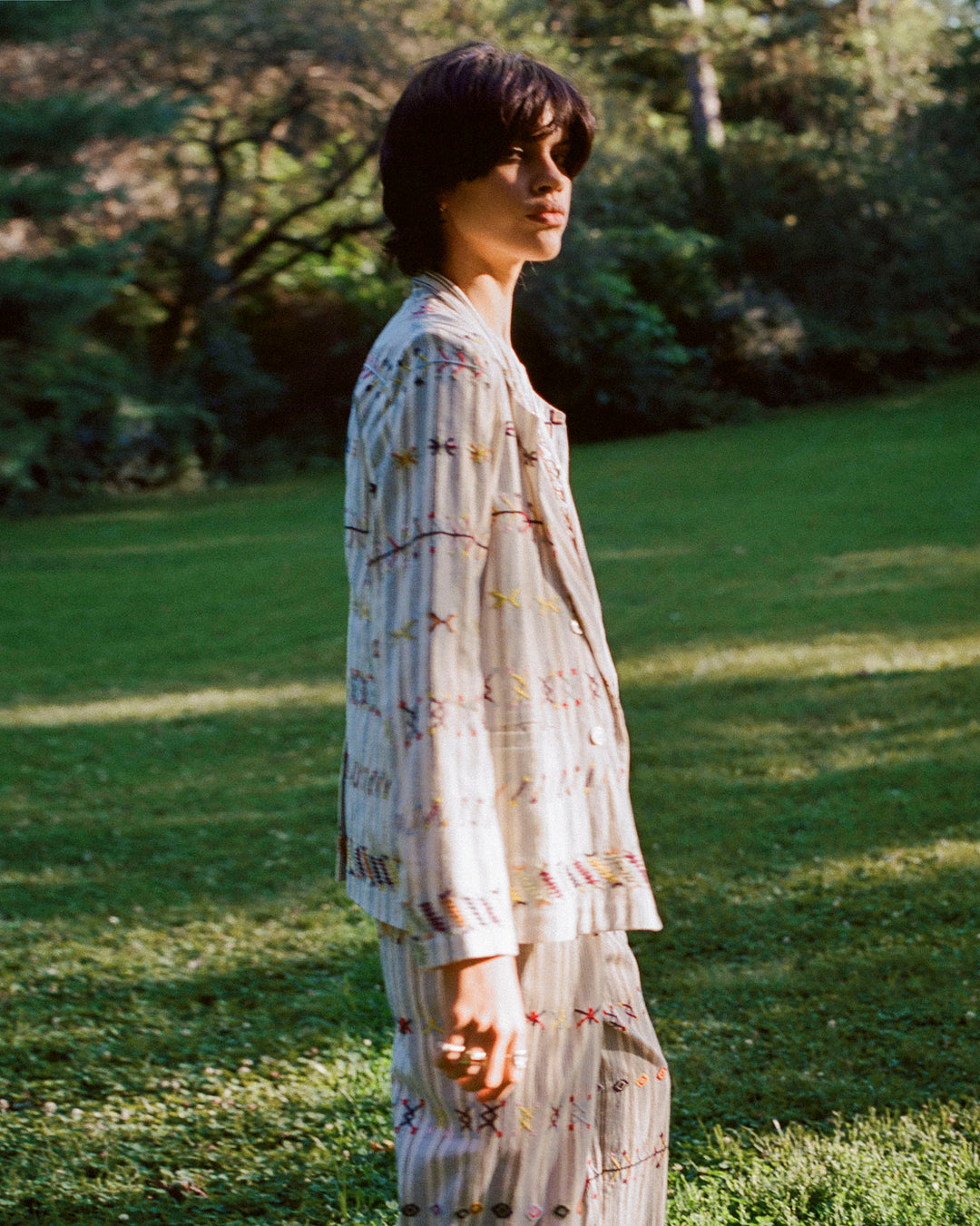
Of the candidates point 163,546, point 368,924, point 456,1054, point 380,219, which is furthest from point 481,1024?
point 380,219

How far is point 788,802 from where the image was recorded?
528 cm

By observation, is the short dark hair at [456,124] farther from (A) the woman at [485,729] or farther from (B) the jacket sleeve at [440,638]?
(B) the jacket sleeve at [440,638]

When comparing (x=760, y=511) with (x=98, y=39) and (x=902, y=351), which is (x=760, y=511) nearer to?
(x=98, y=39)

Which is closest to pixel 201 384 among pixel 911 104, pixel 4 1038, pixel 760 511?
pixel 760 511

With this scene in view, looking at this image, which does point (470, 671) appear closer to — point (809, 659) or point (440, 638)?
point (440, 638)

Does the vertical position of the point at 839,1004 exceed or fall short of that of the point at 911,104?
it falls short

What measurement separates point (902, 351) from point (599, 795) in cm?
2742

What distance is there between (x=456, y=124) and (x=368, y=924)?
3161 mm

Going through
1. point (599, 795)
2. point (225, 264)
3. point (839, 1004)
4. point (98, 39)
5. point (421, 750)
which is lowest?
point (839, 1004)

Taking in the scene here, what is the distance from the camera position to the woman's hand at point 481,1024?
1.35 m

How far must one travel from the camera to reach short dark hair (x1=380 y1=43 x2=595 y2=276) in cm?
153

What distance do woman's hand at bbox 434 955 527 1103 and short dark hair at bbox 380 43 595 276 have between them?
2.68 feet

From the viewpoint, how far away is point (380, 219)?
2080 cm

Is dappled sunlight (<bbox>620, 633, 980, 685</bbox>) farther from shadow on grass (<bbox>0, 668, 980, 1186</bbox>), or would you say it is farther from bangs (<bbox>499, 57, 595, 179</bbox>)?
bangs (<bbox>499, 57, 595, 179</bbox>)
